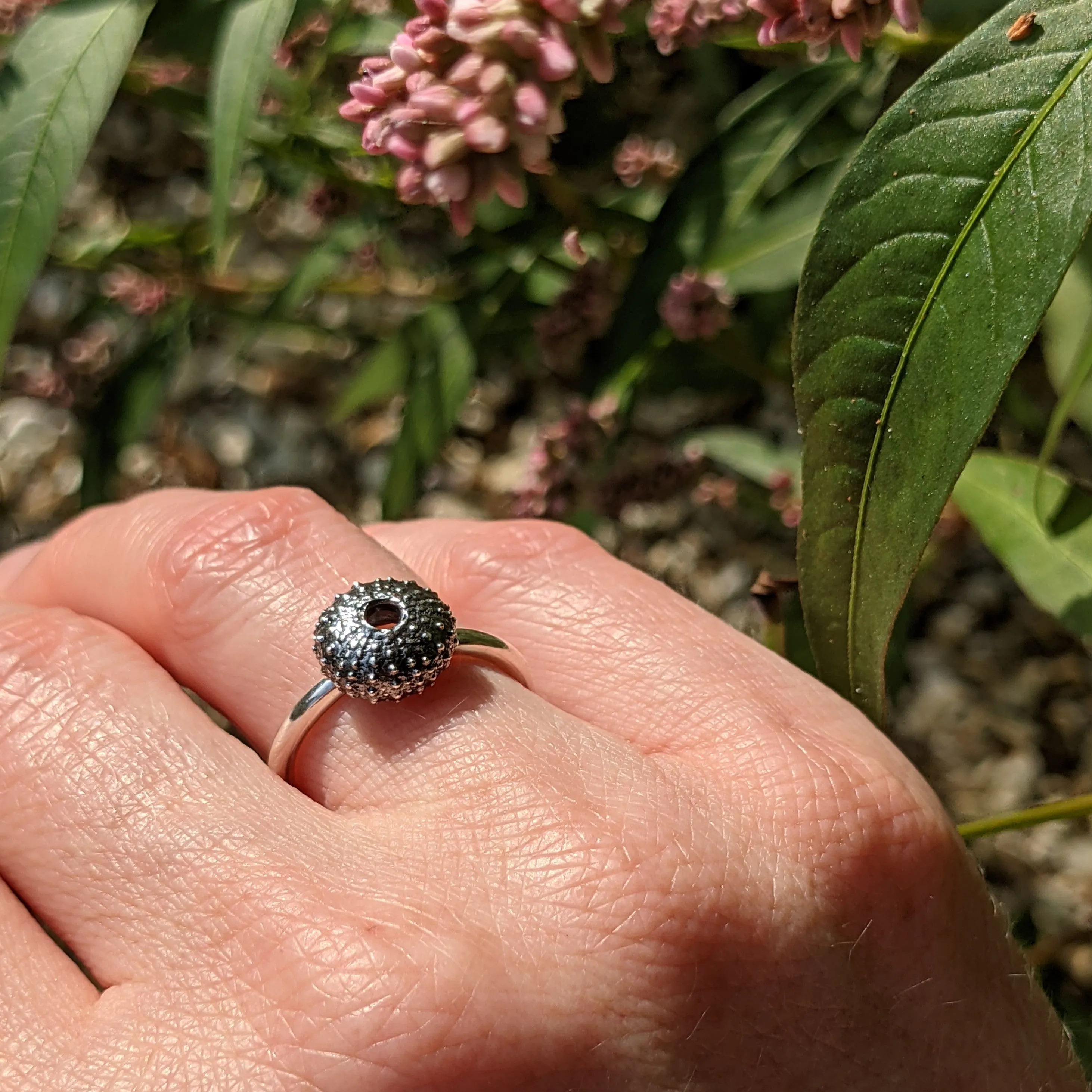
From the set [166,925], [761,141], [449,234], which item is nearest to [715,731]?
[166,925]

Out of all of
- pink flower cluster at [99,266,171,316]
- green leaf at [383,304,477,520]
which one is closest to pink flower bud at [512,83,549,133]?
Answer: green leaf at [383,304,477,520]

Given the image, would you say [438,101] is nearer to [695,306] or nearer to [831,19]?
[831,19]

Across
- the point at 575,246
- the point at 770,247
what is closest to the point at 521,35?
the point at 575,246

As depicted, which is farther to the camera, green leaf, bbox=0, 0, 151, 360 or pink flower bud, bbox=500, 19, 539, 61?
green leaf, bbox=0, 0, 151, 360

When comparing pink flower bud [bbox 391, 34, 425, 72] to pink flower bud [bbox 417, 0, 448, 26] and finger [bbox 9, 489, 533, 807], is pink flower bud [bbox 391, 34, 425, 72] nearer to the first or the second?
pink flower bud [bbox 417, 0, 448, 26]

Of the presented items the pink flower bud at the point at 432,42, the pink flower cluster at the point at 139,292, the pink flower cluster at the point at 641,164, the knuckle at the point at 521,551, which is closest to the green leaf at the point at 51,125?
the pink flower bud at the point at 432,42

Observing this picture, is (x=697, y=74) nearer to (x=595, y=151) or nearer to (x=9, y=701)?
(x=595, y=151)

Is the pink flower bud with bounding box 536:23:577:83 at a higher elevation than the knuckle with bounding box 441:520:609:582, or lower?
higher
